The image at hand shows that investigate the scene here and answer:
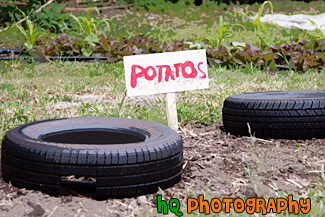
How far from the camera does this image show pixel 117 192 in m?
3.04

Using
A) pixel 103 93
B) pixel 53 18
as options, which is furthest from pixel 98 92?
pixel 53 18

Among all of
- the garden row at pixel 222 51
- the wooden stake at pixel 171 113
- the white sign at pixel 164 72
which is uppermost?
the white sign at pixel 164 72

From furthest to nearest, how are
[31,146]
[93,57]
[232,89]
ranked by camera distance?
[93,57] → [232,89] → [31,146]

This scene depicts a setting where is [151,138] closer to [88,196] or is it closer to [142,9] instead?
[88,196]

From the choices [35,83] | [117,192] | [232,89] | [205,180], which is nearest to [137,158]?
[117,192]

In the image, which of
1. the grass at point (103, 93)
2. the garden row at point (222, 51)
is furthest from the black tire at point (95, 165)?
the garden row at point (222, 51)

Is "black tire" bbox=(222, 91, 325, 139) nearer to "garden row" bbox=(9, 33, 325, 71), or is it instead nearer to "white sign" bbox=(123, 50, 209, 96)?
"white sign" bbox=(123, 50, 209, 96)

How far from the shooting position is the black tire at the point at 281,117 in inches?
170

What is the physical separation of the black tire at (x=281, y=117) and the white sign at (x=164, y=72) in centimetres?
41

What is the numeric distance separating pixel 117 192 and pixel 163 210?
292 mm

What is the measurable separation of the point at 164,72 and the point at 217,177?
124cm

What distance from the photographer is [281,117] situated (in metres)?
4.34

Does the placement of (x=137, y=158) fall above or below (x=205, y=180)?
above

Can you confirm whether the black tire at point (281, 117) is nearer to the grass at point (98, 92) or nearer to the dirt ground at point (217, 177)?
the dirt ground at point (217, 177)
